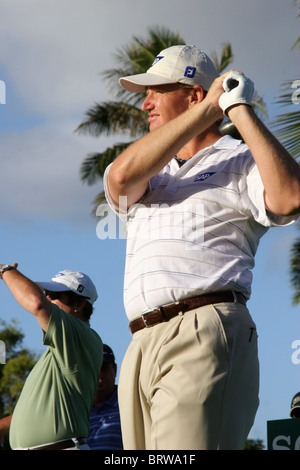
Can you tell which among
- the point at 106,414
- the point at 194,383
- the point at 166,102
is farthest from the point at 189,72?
the point at 106,414

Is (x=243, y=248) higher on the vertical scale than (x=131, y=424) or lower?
higher

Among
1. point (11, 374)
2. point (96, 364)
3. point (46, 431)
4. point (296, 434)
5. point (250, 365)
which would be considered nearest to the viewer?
point (250, 365)

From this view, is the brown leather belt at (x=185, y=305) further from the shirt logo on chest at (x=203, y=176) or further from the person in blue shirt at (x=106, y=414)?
the person in blue shirt at (x=106, y=414)

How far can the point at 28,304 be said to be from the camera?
19.3 ft

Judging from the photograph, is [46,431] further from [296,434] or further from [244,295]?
[244,295]

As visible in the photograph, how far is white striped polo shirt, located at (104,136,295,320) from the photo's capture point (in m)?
3.59

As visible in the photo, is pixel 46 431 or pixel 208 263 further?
pixel 46 431

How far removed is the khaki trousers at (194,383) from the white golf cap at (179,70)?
1.11m

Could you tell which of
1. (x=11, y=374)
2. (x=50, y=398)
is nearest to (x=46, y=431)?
(x=50, y=398)

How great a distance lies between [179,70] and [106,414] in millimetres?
3925

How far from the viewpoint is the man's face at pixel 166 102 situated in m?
4.10

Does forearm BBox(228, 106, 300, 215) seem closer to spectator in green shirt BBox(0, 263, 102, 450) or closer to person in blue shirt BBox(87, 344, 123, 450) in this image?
spectator in green shirt BBox(0, 263, 102, 450)
